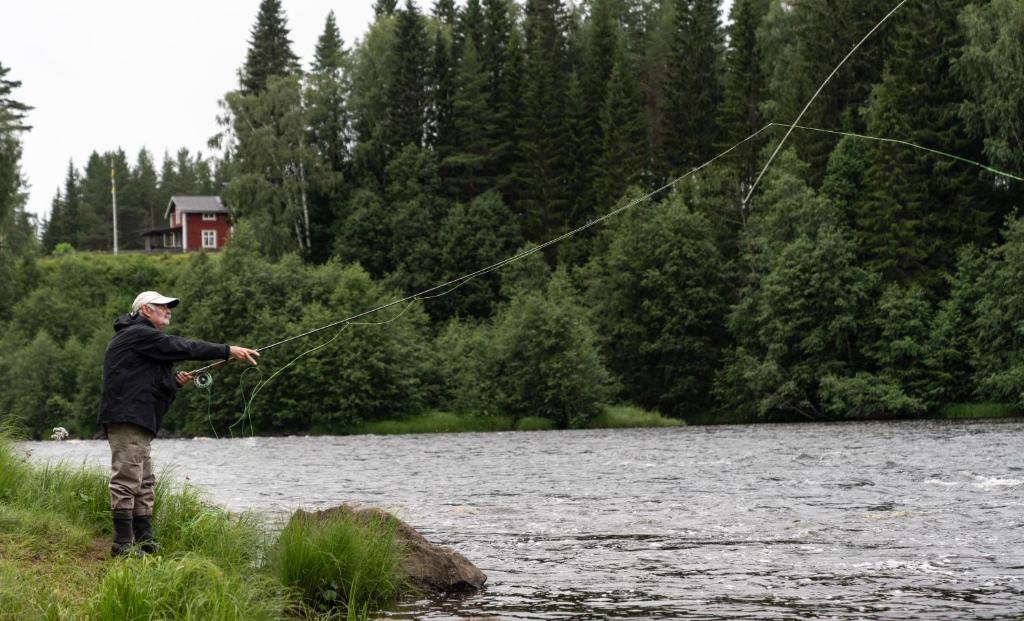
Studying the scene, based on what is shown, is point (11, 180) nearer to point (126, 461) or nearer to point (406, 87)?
A: point (406, 87)

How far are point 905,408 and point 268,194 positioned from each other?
40883mm

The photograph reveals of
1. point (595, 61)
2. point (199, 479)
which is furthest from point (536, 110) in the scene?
point (199, 479)

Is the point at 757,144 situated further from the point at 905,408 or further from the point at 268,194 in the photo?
the point at 268,194

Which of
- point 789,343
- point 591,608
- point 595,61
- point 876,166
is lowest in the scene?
point 591,608

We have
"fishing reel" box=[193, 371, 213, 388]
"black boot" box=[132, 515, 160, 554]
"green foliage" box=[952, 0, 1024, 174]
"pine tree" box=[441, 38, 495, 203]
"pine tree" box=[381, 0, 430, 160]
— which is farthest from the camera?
"pine tree" box=[441, 38, 495, 203]

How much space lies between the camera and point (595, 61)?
262ft

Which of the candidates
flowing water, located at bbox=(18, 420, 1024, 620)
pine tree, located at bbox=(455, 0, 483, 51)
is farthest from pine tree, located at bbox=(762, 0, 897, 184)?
flowing water, located at bbox=(18, 420, 1024, 620)

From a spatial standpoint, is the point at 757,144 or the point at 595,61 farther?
the point at 595,61

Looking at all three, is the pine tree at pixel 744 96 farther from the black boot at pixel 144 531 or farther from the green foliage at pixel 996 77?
the black boot at pixel 144 531

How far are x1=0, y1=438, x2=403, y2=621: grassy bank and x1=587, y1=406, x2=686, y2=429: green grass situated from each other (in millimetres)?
41257

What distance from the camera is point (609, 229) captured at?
67.2 metres

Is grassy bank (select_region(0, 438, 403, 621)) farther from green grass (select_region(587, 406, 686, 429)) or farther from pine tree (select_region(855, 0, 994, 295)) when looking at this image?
pine tree (select_region(855, 0, 994, 295))

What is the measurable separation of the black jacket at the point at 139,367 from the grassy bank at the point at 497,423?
4278cm

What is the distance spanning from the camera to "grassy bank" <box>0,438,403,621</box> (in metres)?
7.48
